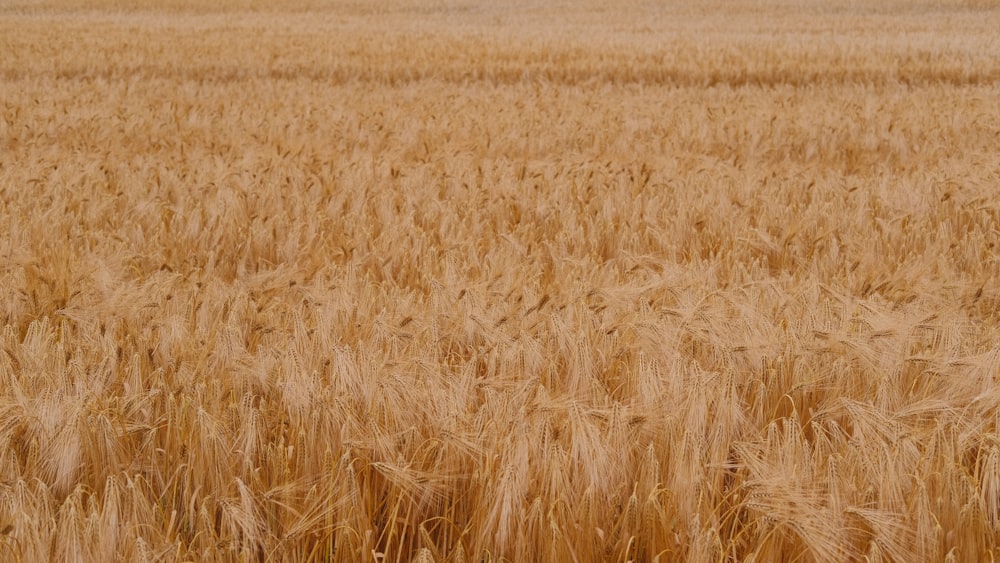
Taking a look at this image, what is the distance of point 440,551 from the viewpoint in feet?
4.51

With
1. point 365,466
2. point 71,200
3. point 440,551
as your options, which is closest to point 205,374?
point 365,466

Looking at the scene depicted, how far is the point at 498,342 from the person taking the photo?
6.13 ft

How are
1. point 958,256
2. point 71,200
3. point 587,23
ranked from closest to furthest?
point 958,256, point 71,200, point 587,23

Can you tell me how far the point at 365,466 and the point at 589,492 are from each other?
40 cm

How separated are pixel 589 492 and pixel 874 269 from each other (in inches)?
80.7

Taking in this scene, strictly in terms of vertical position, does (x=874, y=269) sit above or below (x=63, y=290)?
below

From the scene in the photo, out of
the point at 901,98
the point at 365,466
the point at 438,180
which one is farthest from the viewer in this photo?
the point at 901,98

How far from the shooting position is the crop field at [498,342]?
4.16 ft

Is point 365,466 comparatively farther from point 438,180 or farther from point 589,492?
point 438,180

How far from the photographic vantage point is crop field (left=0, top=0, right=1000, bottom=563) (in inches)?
49.9

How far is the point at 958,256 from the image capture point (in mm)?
3125

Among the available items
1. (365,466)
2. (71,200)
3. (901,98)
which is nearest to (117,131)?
(71,200)

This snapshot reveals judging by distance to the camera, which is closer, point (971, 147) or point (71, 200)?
point (71, 200)

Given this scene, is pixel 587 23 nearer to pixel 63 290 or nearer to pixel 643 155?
pixel 643 155
